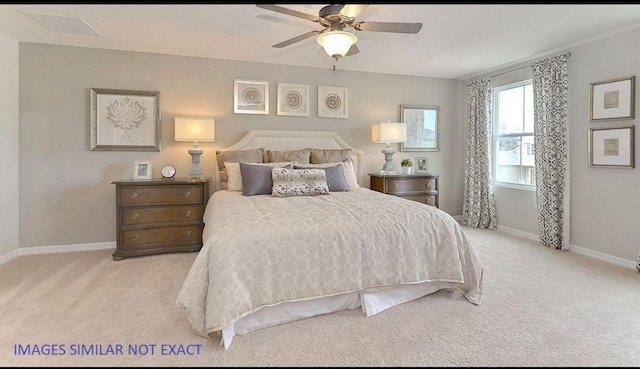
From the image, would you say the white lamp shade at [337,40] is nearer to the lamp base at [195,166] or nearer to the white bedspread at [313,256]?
the white bedspread at [313,256]

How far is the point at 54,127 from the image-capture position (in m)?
3.72

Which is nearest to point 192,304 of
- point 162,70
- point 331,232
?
point 331,232

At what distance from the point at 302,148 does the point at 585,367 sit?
351cm

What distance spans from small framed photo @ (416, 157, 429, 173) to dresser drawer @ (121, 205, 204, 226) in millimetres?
3253

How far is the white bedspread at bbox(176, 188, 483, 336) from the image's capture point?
1.91m

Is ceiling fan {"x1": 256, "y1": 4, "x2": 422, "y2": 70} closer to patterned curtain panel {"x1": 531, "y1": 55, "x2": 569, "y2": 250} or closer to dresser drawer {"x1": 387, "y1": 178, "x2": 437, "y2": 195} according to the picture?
dresser drawer {"x1": 387, "y1": 178, "x2": 437, "y2": 195}

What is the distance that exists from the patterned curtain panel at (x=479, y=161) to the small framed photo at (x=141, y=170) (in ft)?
14.7

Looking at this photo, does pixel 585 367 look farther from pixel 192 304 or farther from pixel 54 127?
pixel 54 127

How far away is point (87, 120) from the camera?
3.82 meters

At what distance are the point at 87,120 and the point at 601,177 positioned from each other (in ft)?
18.8

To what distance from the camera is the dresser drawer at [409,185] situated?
A: 4.45 m

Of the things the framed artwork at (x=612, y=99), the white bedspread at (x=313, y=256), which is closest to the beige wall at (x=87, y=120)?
the white bedspread at (x=313, y=256)

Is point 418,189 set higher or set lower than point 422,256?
higher

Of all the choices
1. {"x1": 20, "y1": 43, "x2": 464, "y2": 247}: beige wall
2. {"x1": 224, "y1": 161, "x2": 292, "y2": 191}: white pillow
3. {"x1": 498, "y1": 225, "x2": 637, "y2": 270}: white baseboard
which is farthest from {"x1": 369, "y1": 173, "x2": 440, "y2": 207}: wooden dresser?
{"x1": 224, "y1": 161, "x2": 292, "y2": 191}: white pillow
